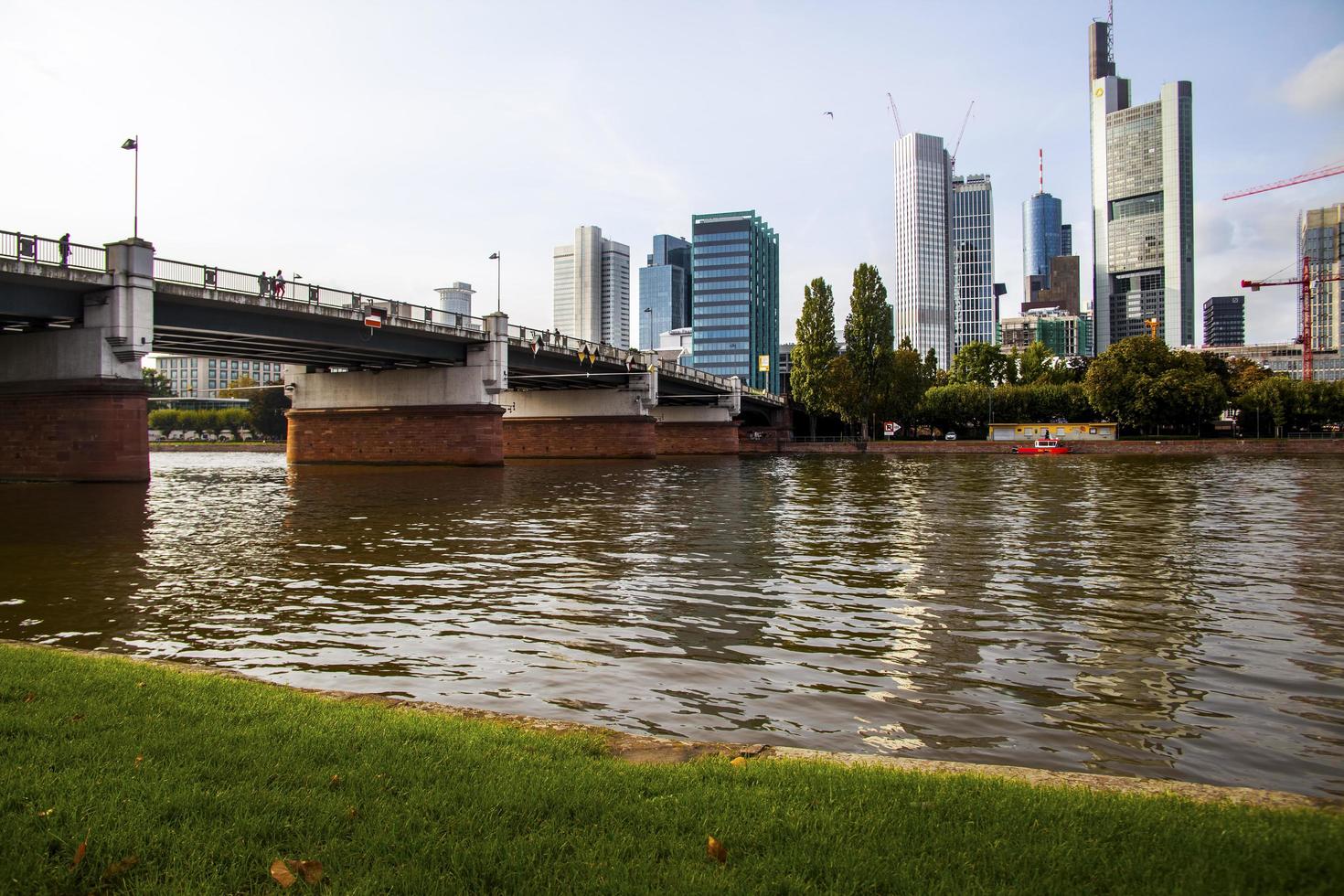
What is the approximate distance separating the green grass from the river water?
95.9 inches

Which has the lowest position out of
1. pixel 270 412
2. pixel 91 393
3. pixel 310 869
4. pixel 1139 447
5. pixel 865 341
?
pixel 310 869

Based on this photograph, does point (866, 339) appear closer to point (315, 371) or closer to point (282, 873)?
point (315, 371)

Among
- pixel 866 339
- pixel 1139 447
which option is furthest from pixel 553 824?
pixel 866 339

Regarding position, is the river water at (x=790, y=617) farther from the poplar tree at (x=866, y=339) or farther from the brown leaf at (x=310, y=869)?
the poplar tree at (x=866, y=339)

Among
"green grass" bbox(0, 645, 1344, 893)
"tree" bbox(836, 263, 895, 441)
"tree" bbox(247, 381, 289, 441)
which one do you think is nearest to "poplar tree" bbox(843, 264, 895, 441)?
"tree" bbox(836, 263, 895, 441)

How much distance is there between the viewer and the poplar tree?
383 feet

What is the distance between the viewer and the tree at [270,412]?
6535 inches

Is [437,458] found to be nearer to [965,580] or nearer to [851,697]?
[965,580]

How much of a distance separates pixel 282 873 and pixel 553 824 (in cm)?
145

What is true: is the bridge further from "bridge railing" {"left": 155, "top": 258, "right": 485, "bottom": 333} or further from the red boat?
the red boat

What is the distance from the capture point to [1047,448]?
10750 centimetres

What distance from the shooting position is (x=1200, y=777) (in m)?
7.38

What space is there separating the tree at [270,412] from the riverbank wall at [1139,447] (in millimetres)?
97200

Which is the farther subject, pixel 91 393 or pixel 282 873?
pixel 91 393
